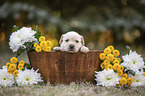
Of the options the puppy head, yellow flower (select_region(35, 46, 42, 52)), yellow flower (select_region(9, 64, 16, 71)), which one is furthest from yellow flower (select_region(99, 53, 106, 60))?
yellow flower (select_region(9, 64, 16, 71))

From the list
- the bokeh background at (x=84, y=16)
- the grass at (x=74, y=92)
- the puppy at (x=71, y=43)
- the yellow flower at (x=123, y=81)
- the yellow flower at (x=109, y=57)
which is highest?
the bokeh background at (x=84, y=16)

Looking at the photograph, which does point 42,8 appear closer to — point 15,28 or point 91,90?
point 15,28

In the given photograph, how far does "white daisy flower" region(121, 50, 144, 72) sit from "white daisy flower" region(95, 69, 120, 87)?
178mm

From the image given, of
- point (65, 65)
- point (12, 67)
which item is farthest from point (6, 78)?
point (65, 65)

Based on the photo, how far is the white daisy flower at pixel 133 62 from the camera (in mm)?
1856

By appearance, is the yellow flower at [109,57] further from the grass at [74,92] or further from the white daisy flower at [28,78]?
the white daisy flower at [28,78]

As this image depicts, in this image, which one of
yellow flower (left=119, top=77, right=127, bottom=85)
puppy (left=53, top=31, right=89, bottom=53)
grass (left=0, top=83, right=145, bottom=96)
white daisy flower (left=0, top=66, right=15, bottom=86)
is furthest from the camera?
puppy (left=53, top=31, right=89, bottom=53)

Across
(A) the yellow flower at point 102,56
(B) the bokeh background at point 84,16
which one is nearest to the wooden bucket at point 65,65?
(A) the yellow flower at point 102,56

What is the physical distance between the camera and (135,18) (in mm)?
6652

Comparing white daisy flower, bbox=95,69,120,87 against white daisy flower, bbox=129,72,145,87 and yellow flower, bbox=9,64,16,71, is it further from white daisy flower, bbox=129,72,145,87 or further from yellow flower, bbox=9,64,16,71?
yellow flower, bbox=9,64,16,71

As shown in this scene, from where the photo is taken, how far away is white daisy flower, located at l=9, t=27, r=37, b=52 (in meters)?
1.95

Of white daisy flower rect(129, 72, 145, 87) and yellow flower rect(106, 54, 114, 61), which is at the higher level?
yellow flower rect(106, 54, 114, 61)

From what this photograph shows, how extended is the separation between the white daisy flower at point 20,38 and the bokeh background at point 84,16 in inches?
173

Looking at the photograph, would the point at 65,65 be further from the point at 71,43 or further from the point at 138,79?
the point at 138,79
